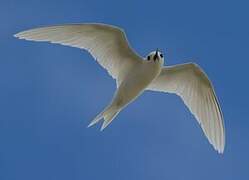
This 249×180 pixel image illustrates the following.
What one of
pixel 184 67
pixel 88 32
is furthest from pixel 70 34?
pixel 184 67

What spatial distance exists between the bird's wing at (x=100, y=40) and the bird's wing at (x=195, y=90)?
1011 millimetres

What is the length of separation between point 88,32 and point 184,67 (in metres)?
2.34

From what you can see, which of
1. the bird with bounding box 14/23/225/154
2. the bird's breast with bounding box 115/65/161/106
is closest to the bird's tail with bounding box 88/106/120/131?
the bird with bounding box 14/23/225/154

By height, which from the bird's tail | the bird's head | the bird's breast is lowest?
the bird's tail

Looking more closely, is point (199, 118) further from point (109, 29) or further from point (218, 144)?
point (109, 29)

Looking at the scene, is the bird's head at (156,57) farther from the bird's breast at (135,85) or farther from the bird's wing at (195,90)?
the bird's wing at (195,90)

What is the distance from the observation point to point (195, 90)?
27.0 metres

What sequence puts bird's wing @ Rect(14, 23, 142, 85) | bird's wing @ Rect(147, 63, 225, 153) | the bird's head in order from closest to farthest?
bird's wing @ Rect(14, 23, 142, 85)
the bird's head
bird's wing @ Rect(147, 63, 225, 153)

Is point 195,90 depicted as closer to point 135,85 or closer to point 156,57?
point 156,57

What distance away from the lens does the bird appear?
2552cm

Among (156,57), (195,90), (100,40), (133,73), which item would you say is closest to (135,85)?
(133,73)

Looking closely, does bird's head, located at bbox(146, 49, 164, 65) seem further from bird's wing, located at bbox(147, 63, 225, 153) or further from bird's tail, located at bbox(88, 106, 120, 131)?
bird's tail, located at bbox(88, 106, 120, 131)

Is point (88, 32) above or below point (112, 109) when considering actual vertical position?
above

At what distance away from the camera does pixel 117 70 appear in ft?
86.5
